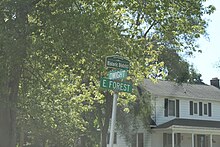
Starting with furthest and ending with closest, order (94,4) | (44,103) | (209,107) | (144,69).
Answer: (209,107) → (44,103) → (144,69) → (94,4)

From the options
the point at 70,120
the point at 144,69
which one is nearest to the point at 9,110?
the point at 144,69

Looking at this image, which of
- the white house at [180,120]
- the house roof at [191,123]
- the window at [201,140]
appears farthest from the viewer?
the window at [201,140]

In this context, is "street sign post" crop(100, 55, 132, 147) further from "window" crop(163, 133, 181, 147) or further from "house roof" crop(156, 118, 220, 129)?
"window" crop(163, 133, 181, 147)

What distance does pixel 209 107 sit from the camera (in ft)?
127

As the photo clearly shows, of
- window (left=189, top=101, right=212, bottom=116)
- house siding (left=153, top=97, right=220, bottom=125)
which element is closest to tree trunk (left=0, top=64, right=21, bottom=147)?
house siding (left=153, top=97, right=220, bottom=125)

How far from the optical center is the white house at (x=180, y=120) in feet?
114

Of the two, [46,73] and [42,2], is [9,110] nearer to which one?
[46,73]

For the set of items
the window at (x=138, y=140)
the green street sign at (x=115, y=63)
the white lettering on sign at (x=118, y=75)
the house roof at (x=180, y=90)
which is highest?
the house roof at (x=180, y=90)

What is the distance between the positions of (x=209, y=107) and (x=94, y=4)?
26.0 m

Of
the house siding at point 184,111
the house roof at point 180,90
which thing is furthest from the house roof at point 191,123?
the house roof at point 180,90

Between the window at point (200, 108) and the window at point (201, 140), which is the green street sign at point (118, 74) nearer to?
the window at point (200, 108)

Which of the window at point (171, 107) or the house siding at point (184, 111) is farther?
the window at point (171, 107)

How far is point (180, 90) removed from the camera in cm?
3878

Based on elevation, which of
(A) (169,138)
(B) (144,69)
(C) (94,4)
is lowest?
(A) (169,138)
